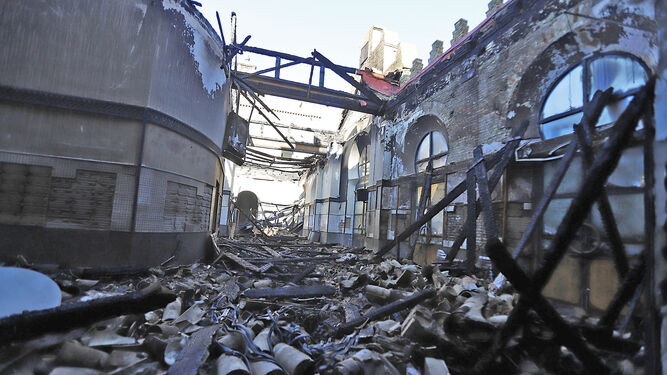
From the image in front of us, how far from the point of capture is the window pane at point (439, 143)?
28.9 ft

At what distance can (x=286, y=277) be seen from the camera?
6555 mm

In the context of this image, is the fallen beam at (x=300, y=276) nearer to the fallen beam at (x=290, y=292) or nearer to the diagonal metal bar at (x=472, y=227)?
the fallen beam at (x=290, y=292)

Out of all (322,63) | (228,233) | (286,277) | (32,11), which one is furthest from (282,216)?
(32,11)

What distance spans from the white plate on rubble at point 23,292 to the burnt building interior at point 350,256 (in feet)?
0.04

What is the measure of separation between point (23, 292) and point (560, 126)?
7.32m

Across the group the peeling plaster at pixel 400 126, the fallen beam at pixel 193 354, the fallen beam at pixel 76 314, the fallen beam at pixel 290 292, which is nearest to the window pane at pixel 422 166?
the peeling plaster at pixel 400 126

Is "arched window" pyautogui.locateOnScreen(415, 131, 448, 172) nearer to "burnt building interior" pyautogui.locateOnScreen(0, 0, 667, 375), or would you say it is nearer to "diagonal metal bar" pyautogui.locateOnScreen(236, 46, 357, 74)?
"burnt building interior" pyautogui.locateOnScreen(0, 0, 667, 375)

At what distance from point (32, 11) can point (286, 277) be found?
252 inches

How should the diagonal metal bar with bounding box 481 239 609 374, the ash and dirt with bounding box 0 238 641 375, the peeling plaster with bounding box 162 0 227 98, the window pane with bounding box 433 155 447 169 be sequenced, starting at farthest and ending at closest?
1. the window pane with bounding box 433 155 447 169
2. the peeling plaster with bounding box 162 0 227 98
3. the ash and dirt with bounding box 0 238 641 375
4. the diagonal metal bar with bounding box 481 239 609 374

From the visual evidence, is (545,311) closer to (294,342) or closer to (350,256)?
(294,342)

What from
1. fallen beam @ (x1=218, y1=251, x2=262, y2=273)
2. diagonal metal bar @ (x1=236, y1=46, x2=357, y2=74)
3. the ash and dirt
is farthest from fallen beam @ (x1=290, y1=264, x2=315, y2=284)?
diagonal metal bar @ (x1=236, y1=46, x2=357, y2=74)

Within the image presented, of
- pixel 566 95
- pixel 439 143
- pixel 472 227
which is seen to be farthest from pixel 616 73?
pixel 439 143

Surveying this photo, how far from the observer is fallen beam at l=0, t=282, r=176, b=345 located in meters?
2.12

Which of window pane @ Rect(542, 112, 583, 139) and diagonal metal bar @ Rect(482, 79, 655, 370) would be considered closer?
diagonal metal bar @ Rect(482, 79, 655, 370)
